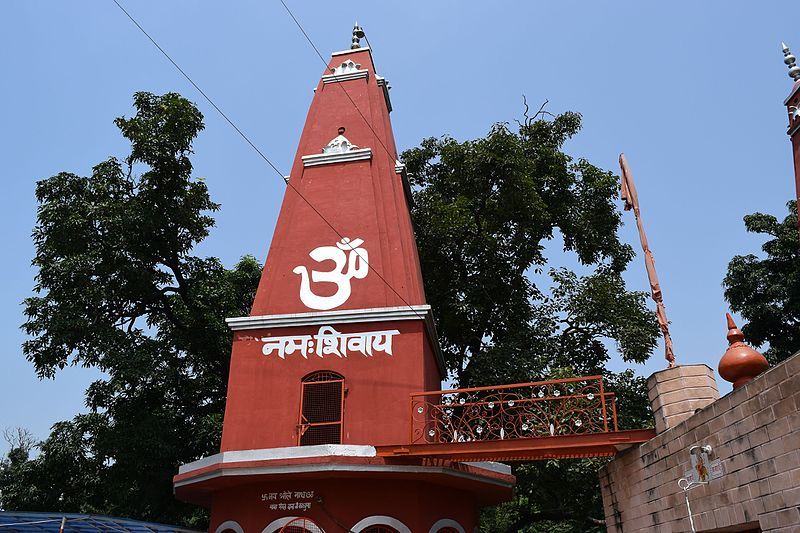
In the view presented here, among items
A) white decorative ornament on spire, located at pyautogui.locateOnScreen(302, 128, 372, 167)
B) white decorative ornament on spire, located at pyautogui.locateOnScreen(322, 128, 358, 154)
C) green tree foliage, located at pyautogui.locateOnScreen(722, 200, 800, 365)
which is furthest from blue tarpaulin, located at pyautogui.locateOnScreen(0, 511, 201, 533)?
green tree foliage, located at pyautogui.locateOnScreen(722, 200, 800, 365)

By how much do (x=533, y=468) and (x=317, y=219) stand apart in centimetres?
788

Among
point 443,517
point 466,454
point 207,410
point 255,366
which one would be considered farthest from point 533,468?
point 207,410

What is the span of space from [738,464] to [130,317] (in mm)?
15591

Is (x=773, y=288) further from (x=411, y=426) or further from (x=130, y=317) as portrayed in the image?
(x=130, y=317)

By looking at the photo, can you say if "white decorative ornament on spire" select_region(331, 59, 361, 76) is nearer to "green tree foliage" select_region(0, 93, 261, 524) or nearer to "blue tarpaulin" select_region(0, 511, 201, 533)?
"green tree foliage" select_region(0, 93, 261, 524)

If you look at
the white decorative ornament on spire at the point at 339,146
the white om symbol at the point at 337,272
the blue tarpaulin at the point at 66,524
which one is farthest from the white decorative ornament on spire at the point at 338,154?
the blue tarpaulin at the point at 66,524

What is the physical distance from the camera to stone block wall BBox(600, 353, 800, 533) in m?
5.41

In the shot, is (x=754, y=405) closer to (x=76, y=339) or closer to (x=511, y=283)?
(x=511, y=283)

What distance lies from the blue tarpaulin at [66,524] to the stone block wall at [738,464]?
711 centimetres

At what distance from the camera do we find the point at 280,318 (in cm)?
1144

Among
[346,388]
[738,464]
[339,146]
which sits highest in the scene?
[339,146]

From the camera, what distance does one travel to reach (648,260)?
863cm

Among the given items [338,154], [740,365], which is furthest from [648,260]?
[338,154]

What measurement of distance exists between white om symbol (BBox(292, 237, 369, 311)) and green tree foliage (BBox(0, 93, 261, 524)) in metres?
6.27
